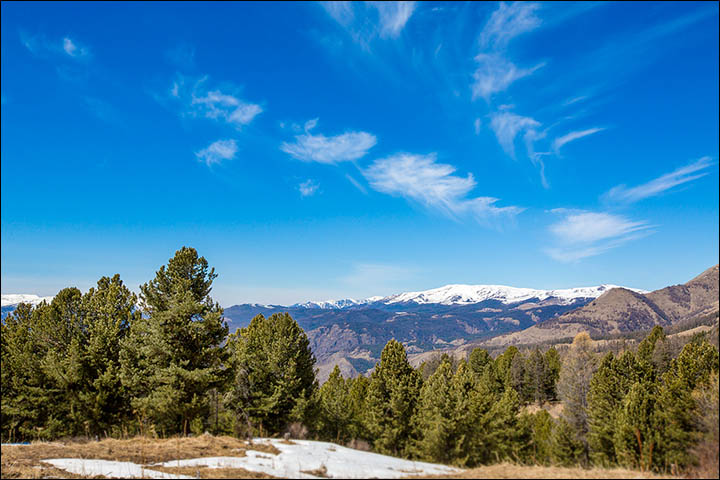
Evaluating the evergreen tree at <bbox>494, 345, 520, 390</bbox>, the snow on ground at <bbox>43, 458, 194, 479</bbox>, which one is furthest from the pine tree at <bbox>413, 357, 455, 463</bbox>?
the evergreen tree at <bbox>494, 345, 520, 390</bbox>

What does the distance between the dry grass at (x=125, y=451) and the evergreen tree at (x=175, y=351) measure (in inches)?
171

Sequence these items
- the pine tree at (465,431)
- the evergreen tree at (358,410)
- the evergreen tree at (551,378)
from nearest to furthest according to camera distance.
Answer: the pine tree at (465,431), the evergreen tree at (358,410), the evergreen tree at (551,378)

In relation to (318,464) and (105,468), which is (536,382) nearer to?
(318,464)

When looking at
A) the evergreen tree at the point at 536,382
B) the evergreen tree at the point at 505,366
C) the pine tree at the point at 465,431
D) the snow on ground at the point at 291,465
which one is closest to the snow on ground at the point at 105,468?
the snow on ground at the point at 291,465

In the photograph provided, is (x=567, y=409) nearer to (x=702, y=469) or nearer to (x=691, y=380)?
(x=691, y=380)

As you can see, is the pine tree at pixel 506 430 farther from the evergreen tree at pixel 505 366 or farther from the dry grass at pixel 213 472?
the dry grass at pixel 213 472

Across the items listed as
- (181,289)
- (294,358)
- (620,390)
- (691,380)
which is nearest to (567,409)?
(620,390)

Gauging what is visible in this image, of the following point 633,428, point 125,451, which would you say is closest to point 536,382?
point 633,428

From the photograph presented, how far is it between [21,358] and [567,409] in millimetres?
47858

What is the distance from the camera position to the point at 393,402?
31.7m

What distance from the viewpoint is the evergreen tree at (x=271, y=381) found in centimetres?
2767

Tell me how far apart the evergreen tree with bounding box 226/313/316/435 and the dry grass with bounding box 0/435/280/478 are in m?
11.9

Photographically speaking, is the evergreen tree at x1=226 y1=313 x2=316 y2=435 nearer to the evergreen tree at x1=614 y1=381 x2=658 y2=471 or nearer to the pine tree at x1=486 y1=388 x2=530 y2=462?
the pine tree at x1=486 y1=388 x2=530 y2=462

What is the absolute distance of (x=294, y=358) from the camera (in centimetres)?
3022
